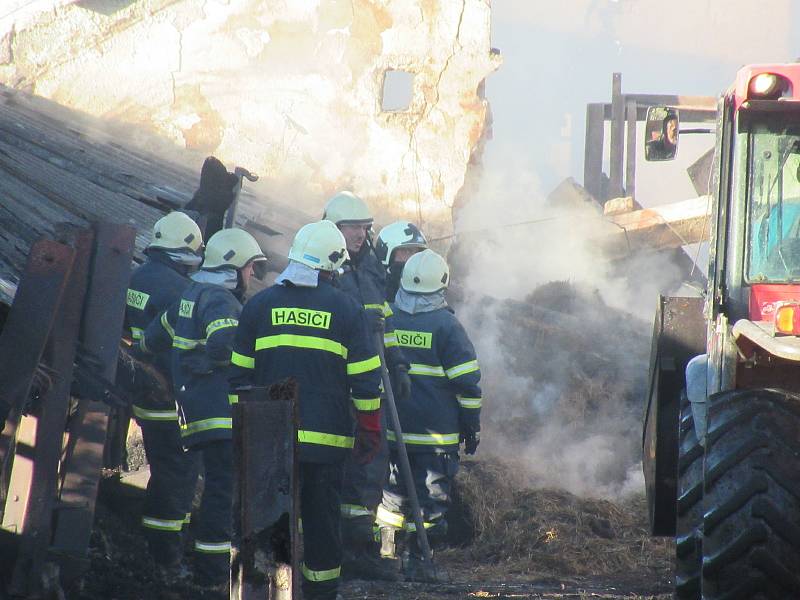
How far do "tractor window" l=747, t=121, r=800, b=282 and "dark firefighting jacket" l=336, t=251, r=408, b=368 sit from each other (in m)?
3.39

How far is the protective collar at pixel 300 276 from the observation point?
5.82 m

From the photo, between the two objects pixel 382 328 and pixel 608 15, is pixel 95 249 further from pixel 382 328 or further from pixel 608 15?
pixel 608 15

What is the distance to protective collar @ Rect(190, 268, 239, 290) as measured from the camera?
678 centimetres

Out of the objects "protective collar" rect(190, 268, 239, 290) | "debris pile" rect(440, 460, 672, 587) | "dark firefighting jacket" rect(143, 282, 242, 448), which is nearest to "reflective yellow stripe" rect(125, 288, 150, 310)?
"protective collar" rect(190, 268, 239, 290)

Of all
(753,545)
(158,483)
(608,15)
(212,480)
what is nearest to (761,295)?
(753,545)

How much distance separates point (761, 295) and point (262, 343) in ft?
8.56

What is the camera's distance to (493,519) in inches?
315

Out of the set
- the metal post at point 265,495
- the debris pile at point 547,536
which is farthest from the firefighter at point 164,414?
the metal post at point 265,495

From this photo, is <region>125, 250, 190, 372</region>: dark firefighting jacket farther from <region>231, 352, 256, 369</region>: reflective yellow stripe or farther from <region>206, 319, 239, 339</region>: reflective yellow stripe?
<region>231, 352, 256, 369</region>: reflective yellow stripe

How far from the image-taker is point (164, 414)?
6.82 meters

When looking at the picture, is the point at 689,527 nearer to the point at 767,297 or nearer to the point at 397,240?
the point at 767,297

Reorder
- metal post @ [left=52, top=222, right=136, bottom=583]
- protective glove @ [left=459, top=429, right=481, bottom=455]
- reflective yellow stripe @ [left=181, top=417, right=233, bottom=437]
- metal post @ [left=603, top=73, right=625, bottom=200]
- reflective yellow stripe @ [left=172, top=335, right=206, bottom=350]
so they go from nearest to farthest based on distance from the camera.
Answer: metal post @ [left=52, top=222, right=136, bottom=583] → reflective yellow stripe @ [left=181, top=417, right=233, bottom=437] → reflective yellow stripe @ [left=172, top=335, right=206, bottom=350] → protective glove @ [left=459, top=429, right=481, bottom=455] → metal post @ [left=603, top=73, right=625, bottom=200]

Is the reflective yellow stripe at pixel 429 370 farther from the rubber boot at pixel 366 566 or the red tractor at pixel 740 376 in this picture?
the red tractor at pixel 740 376

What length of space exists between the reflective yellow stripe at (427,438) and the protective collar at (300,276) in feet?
6.17
